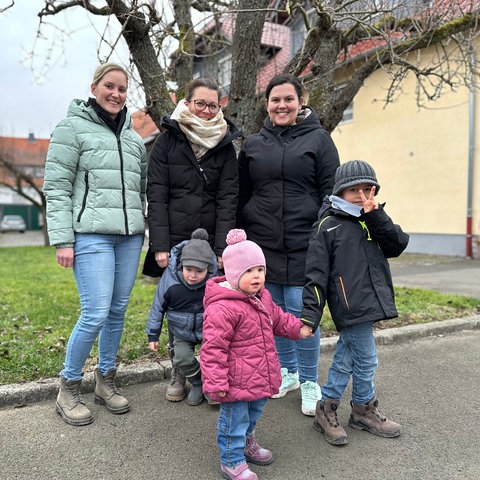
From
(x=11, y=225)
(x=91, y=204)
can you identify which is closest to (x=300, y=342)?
(x=91, y=204)

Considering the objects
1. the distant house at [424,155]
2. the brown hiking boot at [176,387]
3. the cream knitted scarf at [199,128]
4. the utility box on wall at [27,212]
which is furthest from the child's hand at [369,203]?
the utility box on wall at [27,212]

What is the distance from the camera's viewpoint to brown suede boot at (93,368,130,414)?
3275 mm

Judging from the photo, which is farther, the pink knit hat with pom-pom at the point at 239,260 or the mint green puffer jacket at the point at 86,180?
the mint green puffer jacket at the point at 86,180

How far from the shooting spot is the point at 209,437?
295 cm

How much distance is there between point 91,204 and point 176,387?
59.1 inches

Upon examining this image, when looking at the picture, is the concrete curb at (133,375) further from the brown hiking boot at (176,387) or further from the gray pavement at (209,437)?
the brown hiking boot at (176,387)

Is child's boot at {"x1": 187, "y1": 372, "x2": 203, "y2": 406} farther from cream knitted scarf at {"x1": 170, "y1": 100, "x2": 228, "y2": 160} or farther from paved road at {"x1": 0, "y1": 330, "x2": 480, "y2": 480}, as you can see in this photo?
cream knitted scarf at {"x1": 170, "y1": 100, "x2": 228, "y2": 160}

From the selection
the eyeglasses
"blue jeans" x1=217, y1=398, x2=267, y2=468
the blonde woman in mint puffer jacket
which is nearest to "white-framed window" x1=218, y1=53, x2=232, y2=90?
the eyeglasses

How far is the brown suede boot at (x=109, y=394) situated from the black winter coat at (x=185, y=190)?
0.99 m

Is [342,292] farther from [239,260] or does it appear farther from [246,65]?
[246,65]

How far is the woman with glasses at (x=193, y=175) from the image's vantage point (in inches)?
127

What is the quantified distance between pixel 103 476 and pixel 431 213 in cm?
1220

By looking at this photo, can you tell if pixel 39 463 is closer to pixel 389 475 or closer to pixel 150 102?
pixel 389 475

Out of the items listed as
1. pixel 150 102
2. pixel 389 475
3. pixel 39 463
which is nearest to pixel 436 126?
pixel 150 102
